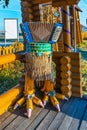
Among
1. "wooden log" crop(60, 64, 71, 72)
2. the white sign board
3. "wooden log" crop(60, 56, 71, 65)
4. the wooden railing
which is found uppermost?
the white sign board

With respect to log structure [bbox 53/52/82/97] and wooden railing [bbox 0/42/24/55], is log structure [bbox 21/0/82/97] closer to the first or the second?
log structure [bbox 53/52/82/97]

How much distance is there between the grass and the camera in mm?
7485

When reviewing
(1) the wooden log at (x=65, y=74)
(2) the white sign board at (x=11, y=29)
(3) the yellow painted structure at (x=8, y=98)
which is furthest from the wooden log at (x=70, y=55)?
(2) the white sign board at (x=11, y=29)

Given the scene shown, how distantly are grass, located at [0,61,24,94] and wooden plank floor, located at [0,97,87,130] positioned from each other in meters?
2.47

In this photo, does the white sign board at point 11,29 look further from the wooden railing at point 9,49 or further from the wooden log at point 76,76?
the wooden log at point 76,76

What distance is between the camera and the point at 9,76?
8336mm

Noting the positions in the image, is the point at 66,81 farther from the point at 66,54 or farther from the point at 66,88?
the point at 66,54

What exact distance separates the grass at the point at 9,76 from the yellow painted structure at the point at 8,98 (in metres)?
2.01

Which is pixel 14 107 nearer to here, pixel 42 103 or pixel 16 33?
pixel 42 103

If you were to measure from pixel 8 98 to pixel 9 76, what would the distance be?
3589mm

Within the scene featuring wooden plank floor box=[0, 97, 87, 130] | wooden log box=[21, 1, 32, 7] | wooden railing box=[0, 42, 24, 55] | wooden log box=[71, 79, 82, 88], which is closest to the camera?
wooden plank floor box=[0, 97, 87, 130]

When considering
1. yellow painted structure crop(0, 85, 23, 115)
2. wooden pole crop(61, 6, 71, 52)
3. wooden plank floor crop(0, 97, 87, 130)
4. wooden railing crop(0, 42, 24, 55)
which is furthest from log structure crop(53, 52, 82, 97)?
wooden railing crop(0, 42, 24, 55)

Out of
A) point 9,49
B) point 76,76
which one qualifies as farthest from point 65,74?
point 9,49

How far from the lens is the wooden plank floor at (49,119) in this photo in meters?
4.12
